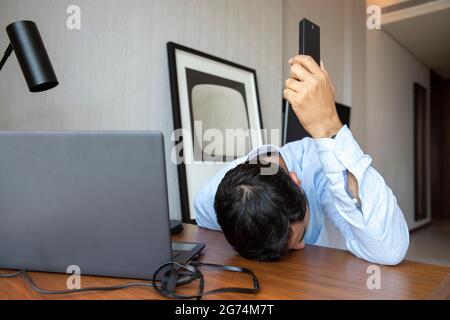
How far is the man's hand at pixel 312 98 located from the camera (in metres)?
0.70

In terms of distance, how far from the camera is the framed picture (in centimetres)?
158

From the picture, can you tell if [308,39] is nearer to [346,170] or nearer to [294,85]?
[294,85]

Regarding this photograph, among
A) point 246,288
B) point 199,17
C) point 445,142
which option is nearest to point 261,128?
point 199,17

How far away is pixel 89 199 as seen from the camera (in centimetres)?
58

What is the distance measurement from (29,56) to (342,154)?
750mm

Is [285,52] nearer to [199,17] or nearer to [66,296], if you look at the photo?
[199,17]

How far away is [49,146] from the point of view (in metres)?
0.58

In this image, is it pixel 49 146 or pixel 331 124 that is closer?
pixel 49 146

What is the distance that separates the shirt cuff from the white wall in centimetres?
318

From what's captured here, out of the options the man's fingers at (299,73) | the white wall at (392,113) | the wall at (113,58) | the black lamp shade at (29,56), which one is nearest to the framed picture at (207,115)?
the wall at (113,58)

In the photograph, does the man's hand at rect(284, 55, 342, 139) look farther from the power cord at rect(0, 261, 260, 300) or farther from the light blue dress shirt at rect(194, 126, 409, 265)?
the power cord at rect(0, 261, 260, 300)

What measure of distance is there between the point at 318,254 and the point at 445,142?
684 cm

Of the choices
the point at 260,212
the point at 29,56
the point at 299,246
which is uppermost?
the point at 29,56

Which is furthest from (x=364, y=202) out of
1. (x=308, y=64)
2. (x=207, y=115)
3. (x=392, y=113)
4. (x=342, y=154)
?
(x=392, y=113)
